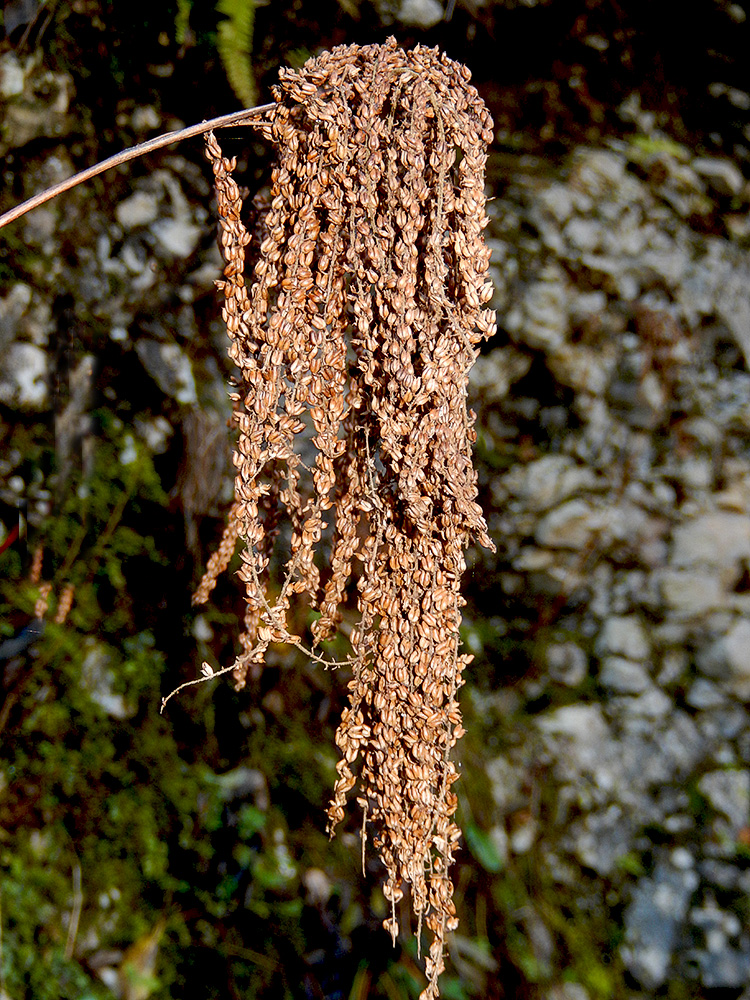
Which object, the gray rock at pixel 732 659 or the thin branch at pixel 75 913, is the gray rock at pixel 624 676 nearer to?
the gray rock at pixel 732 659

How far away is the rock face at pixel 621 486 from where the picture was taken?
1741 millimetres

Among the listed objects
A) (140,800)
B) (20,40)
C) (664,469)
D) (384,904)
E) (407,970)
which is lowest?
(407,970)

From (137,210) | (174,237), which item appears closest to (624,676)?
(174,237)

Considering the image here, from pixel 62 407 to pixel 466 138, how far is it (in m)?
1.25

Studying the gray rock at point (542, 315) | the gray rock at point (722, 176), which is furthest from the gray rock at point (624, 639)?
the gray rock at point (722, 176)

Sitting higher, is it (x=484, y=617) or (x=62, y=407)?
(x=62, y=407)

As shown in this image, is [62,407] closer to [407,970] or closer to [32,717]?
[32,717]

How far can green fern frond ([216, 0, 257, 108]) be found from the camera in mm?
1479

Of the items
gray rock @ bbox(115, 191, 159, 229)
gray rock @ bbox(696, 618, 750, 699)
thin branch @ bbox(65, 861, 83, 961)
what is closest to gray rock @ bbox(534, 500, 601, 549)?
gray rock @ bbox(696, 618, 750, 699)

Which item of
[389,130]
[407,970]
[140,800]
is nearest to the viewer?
[389,130]

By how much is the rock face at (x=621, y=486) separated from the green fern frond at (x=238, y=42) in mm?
676

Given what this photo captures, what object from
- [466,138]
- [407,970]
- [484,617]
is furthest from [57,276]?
[407,970]

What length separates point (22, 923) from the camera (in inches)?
65.9

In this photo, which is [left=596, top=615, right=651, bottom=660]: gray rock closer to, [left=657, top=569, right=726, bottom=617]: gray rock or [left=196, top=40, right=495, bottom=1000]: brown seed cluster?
[left=657, top=569, right=726, bottom=617]: gray rock
